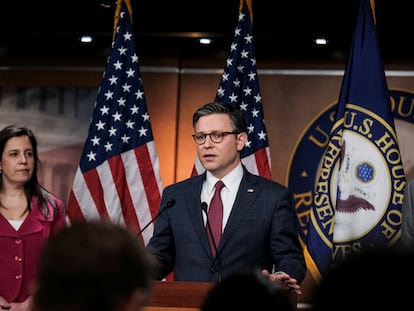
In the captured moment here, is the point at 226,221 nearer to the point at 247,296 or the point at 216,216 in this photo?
the point at 216,216

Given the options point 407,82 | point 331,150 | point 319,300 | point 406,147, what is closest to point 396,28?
point 407,82

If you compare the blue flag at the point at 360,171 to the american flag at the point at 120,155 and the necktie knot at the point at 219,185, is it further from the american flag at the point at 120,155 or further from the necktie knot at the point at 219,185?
the necktie knot at the point at 219,185

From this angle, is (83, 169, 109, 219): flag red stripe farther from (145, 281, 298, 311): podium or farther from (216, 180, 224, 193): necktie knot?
(145, 281, 298, 311): podium

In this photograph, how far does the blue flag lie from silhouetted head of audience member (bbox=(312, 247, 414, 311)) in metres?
3.94

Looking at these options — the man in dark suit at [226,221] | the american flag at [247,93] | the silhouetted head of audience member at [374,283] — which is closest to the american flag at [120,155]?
the american flag at [247,93]

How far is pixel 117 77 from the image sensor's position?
18.4 ft

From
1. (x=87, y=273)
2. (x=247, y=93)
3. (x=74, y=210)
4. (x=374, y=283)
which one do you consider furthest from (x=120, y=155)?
(x=374, y=283)

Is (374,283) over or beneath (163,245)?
over

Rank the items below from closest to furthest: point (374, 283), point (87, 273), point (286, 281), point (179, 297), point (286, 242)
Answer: point (374, 283)
point (87, 273)
point (179, 297)
point (286, 281)
point (286, 242)

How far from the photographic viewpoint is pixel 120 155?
Answer: 18.2ft

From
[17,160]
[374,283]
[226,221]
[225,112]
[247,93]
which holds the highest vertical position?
[247,93]

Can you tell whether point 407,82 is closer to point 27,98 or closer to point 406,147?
point 406,147

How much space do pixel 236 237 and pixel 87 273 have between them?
8.43 feet

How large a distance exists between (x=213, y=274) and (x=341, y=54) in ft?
9.80
